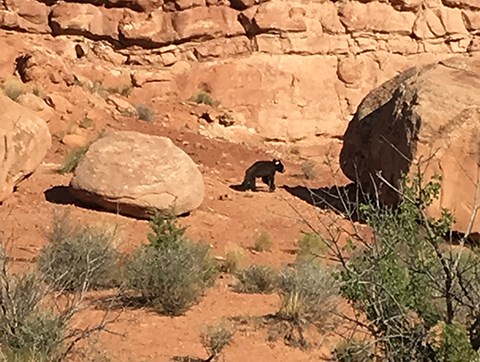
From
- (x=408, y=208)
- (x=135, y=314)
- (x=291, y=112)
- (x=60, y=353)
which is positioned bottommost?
(x=291, y=112)

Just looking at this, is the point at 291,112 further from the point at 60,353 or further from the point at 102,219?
the point at 60,353

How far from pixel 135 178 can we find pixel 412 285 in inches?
336

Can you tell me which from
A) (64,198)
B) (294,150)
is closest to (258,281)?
(64,198)

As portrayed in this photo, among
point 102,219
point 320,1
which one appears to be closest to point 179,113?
point 320,1

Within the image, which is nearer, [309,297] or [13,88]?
[309,297]

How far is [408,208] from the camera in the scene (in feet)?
17.8

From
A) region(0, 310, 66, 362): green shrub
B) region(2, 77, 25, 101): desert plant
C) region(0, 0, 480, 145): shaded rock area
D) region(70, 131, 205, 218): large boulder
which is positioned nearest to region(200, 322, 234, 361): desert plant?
region(0, 310, 66, 362): green shrub

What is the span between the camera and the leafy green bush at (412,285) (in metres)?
5.14

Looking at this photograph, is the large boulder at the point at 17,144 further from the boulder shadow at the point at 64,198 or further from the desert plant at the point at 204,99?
the desert plant at the point at 204,99

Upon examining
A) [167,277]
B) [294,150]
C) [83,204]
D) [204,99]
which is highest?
[167,277]

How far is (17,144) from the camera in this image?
12758 millimetres

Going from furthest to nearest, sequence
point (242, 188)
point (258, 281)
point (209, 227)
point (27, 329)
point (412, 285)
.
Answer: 1. point (242, 188)
2. point (209, 227)
3. point (258, 281)
4. point (27, 329)
5. point (412, 285)

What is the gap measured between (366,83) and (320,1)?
9.15 ft

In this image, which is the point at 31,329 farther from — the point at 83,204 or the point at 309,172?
the point at 309,172
